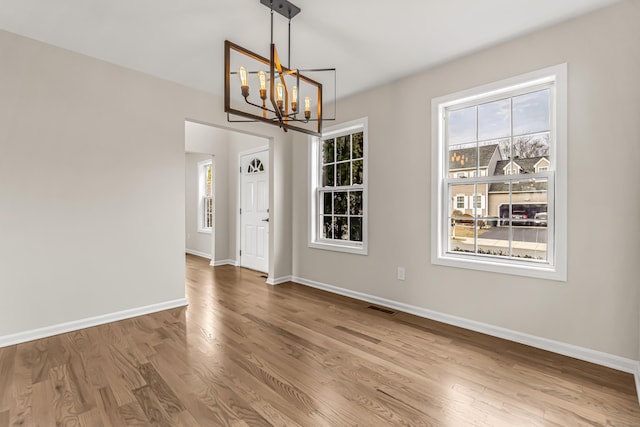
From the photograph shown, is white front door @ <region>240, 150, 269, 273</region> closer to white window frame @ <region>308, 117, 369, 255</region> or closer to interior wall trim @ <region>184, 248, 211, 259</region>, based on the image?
white window frame @ <region>308, 117, 369, 255</region>

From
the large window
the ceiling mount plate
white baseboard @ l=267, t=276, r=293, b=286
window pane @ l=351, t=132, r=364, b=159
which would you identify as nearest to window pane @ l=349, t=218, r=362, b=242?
window pane @ l=351, t=132, r=364, b=159

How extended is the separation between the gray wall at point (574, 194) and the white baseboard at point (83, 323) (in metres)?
2.54

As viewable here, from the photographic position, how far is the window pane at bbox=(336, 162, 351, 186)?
411cm

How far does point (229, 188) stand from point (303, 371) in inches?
184

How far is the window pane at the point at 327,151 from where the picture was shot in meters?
4.34

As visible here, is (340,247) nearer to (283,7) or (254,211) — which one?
(254,211)

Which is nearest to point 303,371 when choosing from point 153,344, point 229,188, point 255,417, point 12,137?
point 255,417

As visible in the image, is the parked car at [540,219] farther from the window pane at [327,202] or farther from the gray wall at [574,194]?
the window pane at [327,202]

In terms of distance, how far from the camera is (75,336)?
2.72 metres

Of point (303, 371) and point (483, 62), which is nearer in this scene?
point (303, 371)

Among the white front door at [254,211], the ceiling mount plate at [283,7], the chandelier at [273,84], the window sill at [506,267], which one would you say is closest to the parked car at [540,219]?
the window sill at [506,267]

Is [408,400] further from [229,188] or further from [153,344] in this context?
[229,188]

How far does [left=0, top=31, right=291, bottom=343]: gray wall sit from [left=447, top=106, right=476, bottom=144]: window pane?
9.15 ft

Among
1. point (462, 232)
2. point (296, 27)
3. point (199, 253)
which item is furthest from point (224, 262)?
point (296, 27)
